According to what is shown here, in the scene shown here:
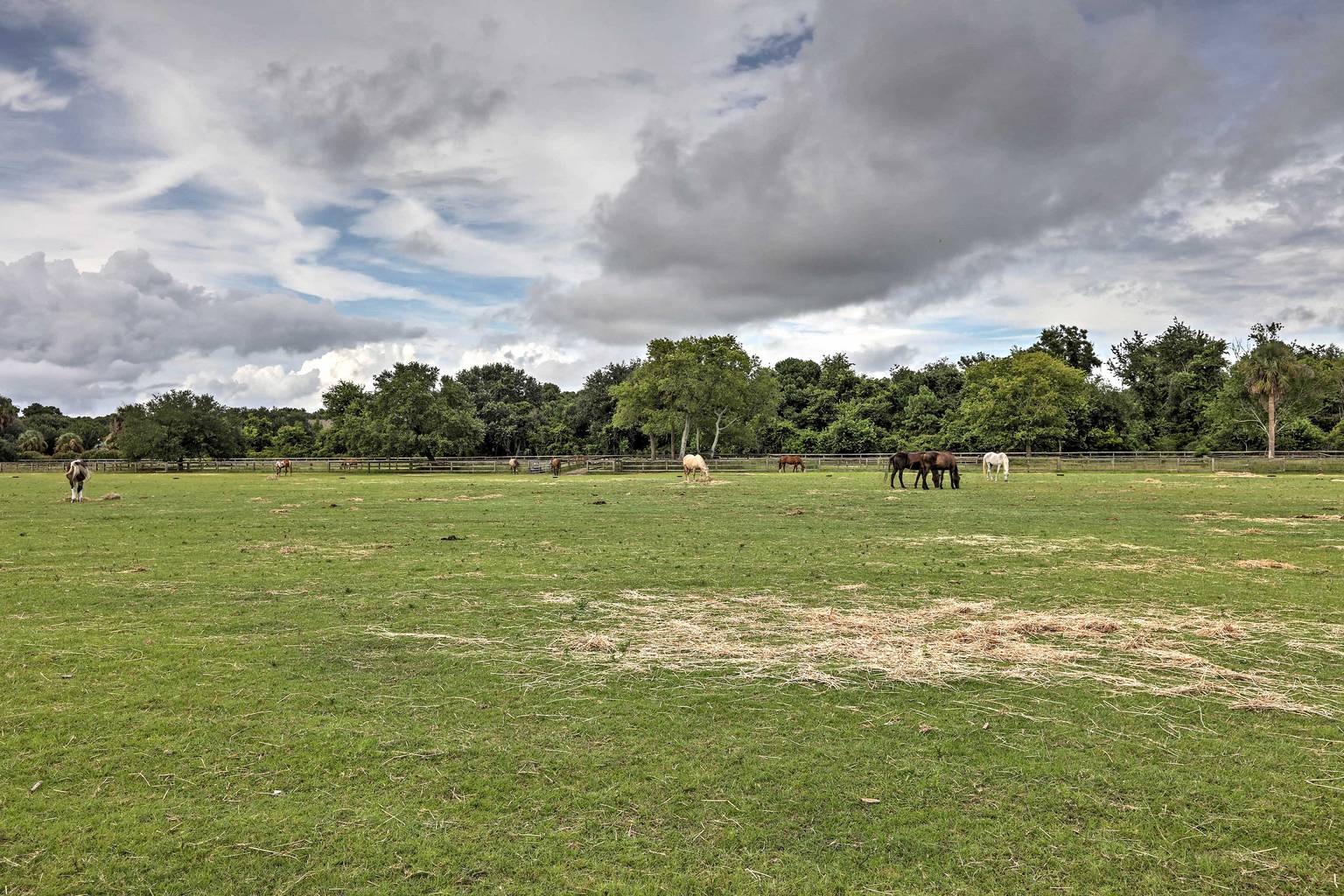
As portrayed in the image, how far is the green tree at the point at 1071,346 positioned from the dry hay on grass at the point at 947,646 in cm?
9343

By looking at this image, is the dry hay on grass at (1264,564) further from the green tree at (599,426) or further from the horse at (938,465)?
the green tree at (599,426)

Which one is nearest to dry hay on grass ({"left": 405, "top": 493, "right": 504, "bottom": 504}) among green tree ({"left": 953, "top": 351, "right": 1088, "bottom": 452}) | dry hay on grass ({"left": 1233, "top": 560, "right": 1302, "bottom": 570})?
dry hay on grass ({"left": 1233, "top": 560, "right": 1302, "bottom": 570})

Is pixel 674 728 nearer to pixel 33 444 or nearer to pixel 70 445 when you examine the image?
pixel 70 445

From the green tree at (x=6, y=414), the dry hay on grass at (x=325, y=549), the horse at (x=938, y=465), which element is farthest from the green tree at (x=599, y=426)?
the green tree at (x=6, y=414)

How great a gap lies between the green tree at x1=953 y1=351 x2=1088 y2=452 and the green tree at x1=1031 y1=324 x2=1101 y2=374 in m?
24.2

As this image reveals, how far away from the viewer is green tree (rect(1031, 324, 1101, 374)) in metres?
91.9

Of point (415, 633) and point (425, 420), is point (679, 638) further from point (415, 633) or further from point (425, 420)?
point (425, 420)

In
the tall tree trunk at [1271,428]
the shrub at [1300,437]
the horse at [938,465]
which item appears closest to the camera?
the horse at [938,465]

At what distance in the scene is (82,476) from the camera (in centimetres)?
2750

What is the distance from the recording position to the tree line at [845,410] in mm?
67125

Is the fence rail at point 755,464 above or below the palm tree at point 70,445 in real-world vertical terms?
below

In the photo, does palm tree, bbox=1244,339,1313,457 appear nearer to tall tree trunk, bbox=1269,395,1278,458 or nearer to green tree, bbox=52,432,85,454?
tall tree trunk, bbox=1269,395,1278,458

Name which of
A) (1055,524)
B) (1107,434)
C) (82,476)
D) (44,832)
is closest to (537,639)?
(44,832)

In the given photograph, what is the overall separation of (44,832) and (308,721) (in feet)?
5.45
